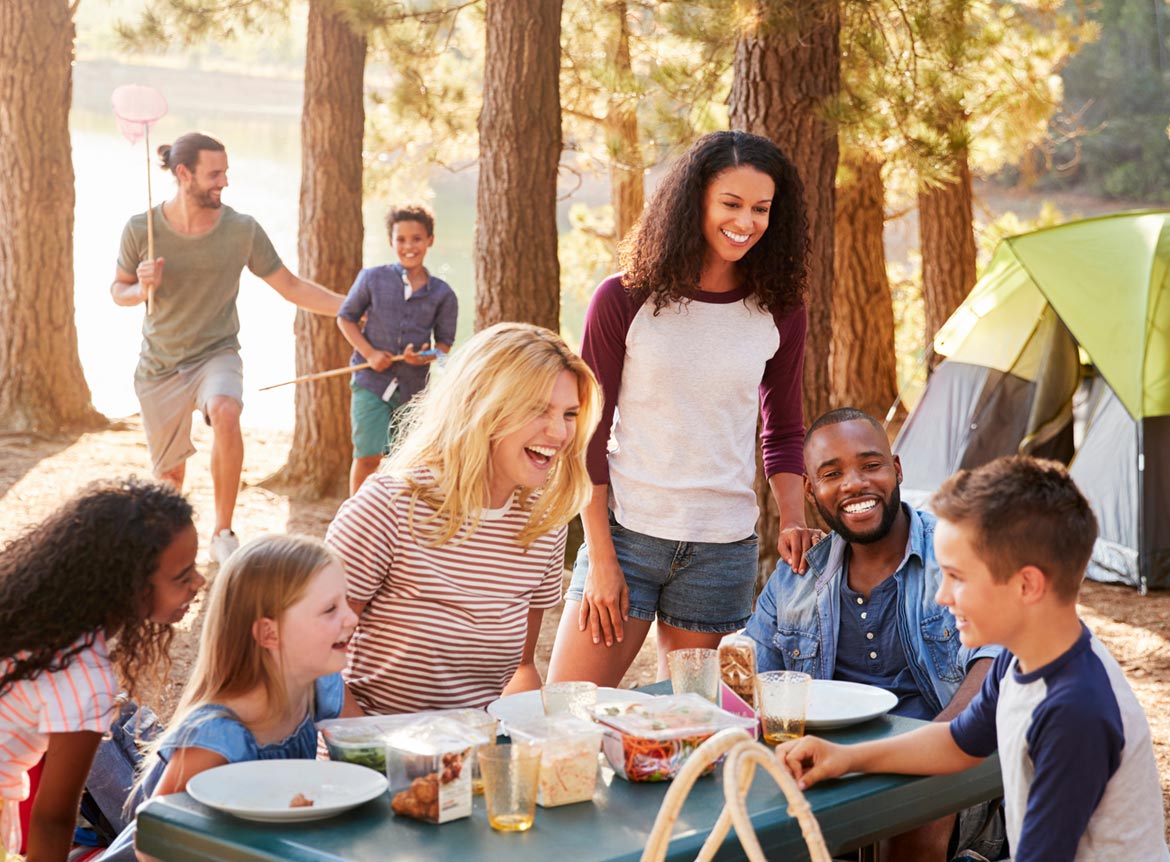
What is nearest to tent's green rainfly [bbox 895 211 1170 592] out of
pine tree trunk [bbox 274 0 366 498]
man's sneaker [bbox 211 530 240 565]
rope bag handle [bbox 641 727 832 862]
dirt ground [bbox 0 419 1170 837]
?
dirt ground [bbox 0 419 1170 837]

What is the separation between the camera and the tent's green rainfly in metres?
6.02

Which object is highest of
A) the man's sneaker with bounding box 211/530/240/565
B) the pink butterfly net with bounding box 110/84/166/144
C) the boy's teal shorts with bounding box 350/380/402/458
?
the pink butterfly net with bounding box 110/84/166/144

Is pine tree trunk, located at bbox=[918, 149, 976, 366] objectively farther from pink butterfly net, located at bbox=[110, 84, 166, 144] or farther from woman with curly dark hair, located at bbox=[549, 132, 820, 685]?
woman with curly dark hair, located at bbox=[549, 132, 820, 685]

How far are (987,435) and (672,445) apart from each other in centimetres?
437

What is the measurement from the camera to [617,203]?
9.80 meters

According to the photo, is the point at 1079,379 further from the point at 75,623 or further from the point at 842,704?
the point at 75,623

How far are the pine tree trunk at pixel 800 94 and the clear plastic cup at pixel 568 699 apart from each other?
121 inches

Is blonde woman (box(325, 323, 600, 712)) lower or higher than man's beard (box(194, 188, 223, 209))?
lower

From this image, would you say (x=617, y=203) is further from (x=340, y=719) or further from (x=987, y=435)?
(x=340, y=719)

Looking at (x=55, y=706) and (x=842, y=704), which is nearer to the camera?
(x=55, y=706)

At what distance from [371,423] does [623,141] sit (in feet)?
9.60

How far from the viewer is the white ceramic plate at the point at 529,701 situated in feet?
6.97

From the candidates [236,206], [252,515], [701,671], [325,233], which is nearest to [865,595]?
[701,671]

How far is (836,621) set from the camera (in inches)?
107
